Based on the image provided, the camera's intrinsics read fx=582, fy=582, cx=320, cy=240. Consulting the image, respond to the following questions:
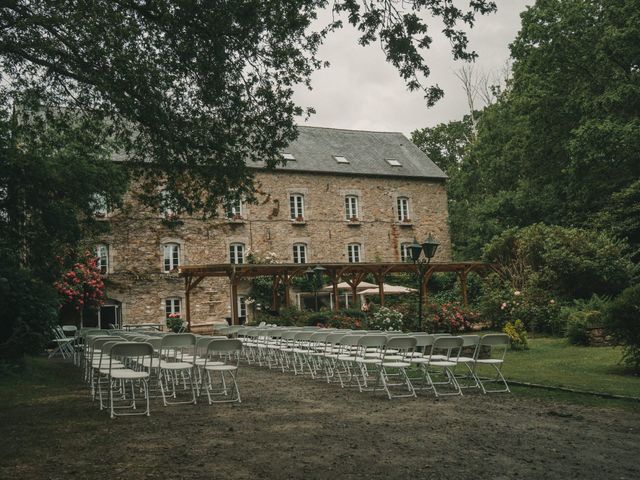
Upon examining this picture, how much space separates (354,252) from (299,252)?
8.28ft

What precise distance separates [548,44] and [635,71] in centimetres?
313

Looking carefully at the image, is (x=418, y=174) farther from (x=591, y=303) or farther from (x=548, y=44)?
(x=591, y=303)

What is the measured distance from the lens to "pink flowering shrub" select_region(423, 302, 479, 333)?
16.9 m

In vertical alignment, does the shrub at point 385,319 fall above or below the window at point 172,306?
below

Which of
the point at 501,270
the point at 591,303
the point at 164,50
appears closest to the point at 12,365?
the point at 164,50

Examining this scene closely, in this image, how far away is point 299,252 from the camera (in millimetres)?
24000

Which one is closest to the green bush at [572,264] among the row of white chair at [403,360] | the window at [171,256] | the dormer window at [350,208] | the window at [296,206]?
the dormer window at [350,208]

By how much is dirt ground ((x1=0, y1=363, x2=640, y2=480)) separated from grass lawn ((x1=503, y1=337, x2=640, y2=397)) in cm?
132

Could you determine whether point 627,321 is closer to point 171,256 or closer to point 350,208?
point 171,256

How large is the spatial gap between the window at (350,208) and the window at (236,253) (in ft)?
15.9

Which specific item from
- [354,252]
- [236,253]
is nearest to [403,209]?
[354,252]

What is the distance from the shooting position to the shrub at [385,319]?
15.3 metres

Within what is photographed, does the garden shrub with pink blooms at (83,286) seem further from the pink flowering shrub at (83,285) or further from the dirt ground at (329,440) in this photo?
the dirt ground at (329,440)

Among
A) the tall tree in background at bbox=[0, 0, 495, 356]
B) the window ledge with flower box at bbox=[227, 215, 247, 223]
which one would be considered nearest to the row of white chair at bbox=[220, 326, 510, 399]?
the tall tree in background at bbox=[0, 0, 495, 356]
